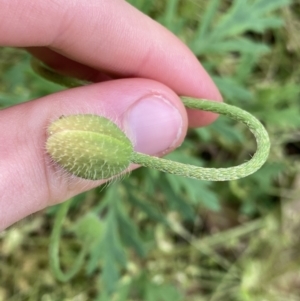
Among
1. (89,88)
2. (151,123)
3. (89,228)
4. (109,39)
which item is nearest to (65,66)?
(109,39)

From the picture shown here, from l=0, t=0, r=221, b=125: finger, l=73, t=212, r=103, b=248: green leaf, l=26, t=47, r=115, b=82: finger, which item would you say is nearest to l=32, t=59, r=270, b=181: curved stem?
l=0, t=0, r=221, b=125: finger

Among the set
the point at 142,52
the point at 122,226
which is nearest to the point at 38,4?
the point at 142,52

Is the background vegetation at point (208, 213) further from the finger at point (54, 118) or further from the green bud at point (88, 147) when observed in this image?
the green bud at point (88, 147)

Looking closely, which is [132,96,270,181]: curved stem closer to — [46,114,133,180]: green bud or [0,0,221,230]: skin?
[46,114,133,180]: green bud

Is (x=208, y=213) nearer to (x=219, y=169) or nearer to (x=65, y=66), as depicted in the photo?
(x=65, y=66)

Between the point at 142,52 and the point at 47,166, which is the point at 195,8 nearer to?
the point at 142,52
